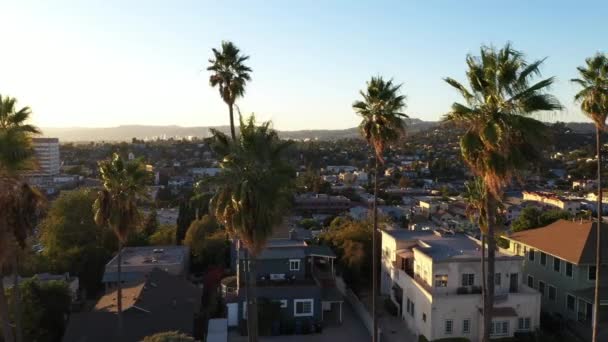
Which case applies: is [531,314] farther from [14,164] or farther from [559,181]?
[559,181]

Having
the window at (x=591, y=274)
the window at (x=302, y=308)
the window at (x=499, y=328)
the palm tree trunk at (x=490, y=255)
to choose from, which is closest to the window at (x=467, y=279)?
the window at (x=499, y=328)

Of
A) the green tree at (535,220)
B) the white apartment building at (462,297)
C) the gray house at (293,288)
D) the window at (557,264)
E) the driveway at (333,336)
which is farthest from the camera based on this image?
the green tree at (535,220)

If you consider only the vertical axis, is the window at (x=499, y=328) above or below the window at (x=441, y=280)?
below

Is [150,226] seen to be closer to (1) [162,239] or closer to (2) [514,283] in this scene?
(1) [162,239]

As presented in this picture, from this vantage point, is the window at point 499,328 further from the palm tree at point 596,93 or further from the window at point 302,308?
the window at point 302,308

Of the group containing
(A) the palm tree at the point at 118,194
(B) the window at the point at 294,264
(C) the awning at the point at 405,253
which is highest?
(A) the palm tree at the point at 118,194

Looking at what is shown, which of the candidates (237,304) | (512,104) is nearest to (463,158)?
(512,104)

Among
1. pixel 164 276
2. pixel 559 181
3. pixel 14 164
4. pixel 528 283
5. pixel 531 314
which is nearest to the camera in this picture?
pixel 14 164
